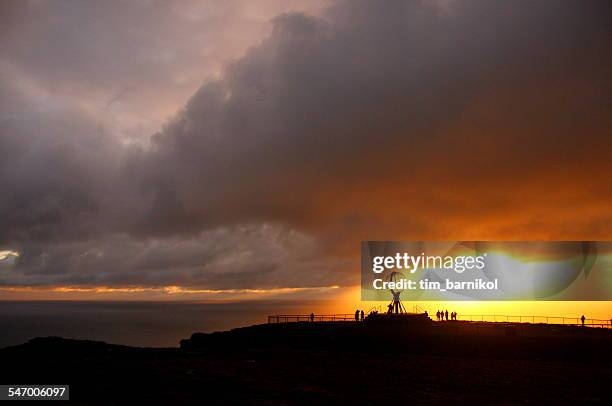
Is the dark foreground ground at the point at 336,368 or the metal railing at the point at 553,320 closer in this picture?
the dark foreground ground at the point at 336,368

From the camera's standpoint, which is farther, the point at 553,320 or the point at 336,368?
the point at 553,320

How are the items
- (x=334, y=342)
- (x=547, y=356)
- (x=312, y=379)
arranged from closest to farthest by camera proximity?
1. (x=312, y=379)
2. (x=547, y=356)
3. (x=334, y=342)

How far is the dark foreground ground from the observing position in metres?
23.4

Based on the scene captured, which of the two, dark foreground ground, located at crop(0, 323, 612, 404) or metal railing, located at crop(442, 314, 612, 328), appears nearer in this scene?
dark foreground ground, located at crop(0, 323, 612, 404)

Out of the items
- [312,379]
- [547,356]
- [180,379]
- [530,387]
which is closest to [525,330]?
[547,356]

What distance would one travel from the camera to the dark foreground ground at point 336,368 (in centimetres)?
2342

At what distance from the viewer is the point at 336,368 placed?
32.8 meters

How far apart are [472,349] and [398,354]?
6.20m

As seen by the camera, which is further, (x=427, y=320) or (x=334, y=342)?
(x=427, y=320)

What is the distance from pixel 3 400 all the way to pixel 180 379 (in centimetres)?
840

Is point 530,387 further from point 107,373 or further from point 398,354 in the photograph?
point 107,373

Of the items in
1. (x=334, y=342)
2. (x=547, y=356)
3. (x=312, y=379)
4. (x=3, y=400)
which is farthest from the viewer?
(x=334, y=342)

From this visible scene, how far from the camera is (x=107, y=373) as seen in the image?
94.8ft

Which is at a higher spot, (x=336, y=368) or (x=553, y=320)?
(x=336, y=368)
